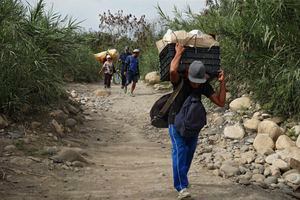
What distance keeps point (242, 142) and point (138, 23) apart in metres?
15.4

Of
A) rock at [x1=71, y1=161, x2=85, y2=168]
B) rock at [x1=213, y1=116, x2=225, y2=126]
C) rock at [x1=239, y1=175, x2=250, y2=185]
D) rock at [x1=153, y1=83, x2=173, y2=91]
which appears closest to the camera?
rock at [x1=239, y1=175, x2=250, y2=185]

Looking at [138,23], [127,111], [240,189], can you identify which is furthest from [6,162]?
[138,23]

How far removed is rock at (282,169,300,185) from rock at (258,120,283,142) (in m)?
1.02

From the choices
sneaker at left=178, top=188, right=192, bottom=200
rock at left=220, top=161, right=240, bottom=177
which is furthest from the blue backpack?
rock at left=220, top=161, right=240, bottom=177

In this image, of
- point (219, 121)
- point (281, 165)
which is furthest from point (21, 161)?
point (219, 121)

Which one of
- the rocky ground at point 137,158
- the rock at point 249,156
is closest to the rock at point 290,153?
the rocky ground at point 137,158

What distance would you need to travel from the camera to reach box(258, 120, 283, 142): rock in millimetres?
7294

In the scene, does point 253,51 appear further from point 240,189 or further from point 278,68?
point 240,189

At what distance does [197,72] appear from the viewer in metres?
4.75

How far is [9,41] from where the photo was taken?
233 inches

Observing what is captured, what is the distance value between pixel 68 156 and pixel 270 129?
2898mm

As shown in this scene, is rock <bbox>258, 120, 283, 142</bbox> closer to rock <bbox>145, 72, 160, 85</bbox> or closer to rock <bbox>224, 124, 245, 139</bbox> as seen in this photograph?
rock <bbox>224, 124, 245, 139</bbox>

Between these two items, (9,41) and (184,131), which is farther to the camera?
(9,41)

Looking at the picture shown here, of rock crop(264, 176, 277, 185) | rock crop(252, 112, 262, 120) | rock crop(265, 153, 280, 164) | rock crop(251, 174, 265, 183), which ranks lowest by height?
rock crop(264, 176, 277, 185)
